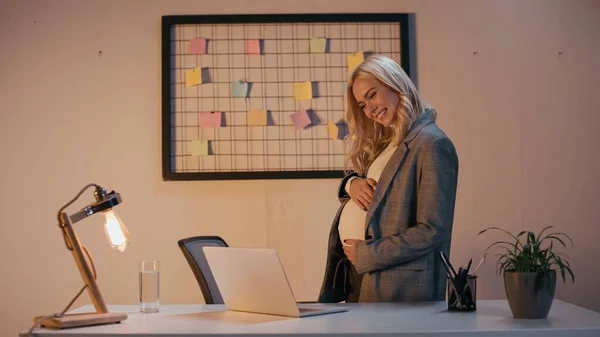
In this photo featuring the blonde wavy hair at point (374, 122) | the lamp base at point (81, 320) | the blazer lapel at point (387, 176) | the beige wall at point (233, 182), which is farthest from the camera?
the beige wall at point (233, 182)

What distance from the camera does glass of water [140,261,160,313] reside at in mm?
1931

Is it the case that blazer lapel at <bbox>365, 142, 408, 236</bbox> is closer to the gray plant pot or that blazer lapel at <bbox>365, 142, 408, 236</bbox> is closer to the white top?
the white top

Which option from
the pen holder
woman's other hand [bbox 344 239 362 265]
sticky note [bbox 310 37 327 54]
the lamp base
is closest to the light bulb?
the lamp base

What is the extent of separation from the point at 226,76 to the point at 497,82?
1299 millimetres

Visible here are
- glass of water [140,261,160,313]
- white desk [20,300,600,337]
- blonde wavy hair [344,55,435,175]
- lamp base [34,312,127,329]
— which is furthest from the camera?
blonde wavy hair [344,55,435,175]

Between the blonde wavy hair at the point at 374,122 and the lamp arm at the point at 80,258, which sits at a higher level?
the blonde wavy hair at the point at 374,122

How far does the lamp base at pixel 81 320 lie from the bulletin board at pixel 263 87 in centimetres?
167

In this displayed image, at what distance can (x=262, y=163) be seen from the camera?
3.42 metres

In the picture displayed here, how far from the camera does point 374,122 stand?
2625 millimetres

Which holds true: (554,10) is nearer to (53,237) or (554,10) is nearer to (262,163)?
(262,163)

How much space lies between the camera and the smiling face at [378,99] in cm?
245

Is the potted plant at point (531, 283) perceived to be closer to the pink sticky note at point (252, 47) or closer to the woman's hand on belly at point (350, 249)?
the woman's hand on belly at point (350, 249)

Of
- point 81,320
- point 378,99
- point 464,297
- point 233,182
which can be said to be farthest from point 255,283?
point 233,182

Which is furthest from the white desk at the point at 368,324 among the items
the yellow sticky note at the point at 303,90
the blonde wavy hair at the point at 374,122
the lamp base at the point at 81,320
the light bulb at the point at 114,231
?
the yellow sticky note at the point at 303,90
